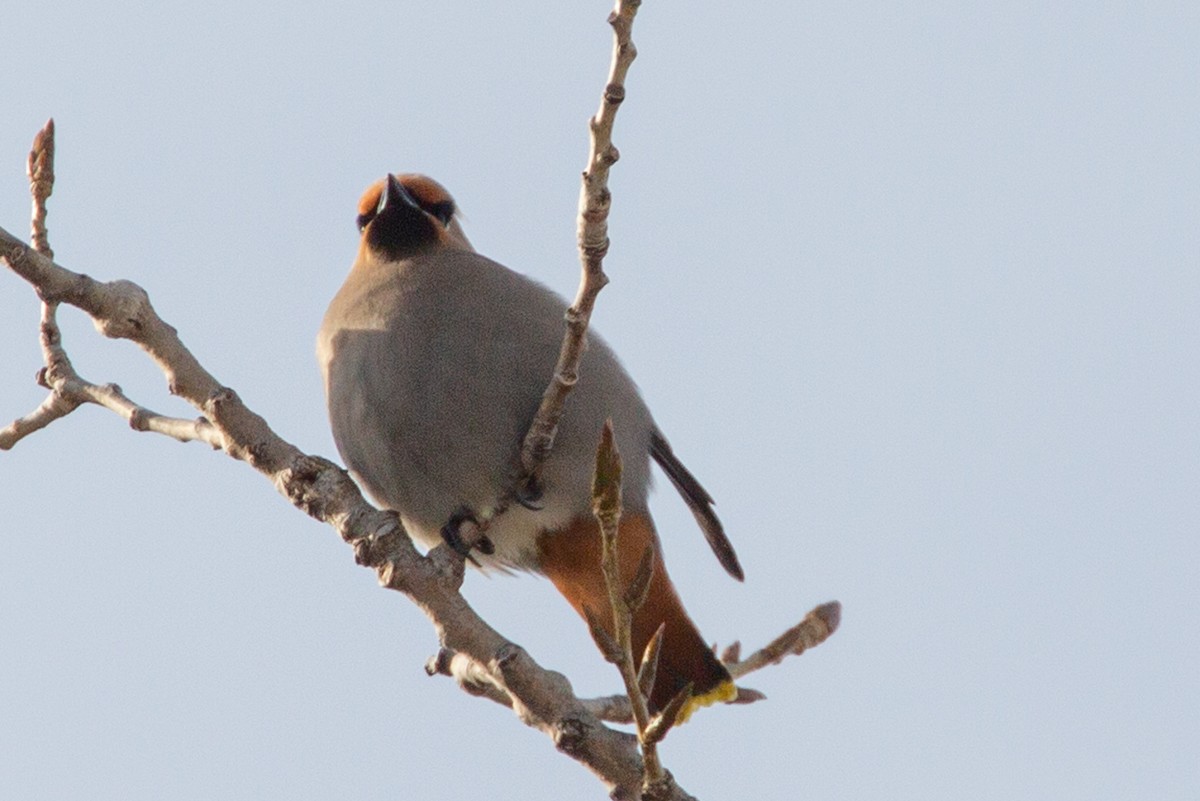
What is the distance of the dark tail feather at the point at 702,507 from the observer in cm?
469

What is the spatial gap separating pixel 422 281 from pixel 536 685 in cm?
180

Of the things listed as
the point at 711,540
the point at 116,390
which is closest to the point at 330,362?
the point at 116,390

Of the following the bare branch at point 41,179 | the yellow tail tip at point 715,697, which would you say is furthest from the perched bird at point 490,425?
the bare branch at point 41,179

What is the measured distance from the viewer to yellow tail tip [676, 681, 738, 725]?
4.33 metres

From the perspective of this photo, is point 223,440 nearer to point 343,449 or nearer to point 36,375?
point 36,375

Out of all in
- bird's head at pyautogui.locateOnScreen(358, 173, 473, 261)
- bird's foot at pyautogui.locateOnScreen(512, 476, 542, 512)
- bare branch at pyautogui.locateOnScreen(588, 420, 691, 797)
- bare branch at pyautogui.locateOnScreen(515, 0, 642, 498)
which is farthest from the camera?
bird's head at pyautogui.locateOnScreen(358, 173, 473, 261)

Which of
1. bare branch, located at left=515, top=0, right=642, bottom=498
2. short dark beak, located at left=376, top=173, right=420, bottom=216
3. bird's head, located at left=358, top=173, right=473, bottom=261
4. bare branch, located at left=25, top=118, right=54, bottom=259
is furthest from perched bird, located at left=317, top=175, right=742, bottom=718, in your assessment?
bare branch, located at left=25, top=118, right=54, bottom=259

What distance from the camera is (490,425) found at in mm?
4016

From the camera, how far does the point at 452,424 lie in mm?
4031

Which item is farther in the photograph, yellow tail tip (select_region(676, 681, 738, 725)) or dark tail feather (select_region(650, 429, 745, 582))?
dark tail feather (select_region(650, 429, 745, 582))

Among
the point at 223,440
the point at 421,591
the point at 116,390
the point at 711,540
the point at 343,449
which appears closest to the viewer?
the point at 421,591

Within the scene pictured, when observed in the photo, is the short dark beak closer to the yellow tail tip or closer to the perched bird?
the perched bird

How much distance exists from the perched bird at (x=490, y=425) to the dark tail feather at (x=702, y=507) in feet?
0.12

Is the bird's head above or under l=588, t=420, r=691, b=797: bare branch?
above
